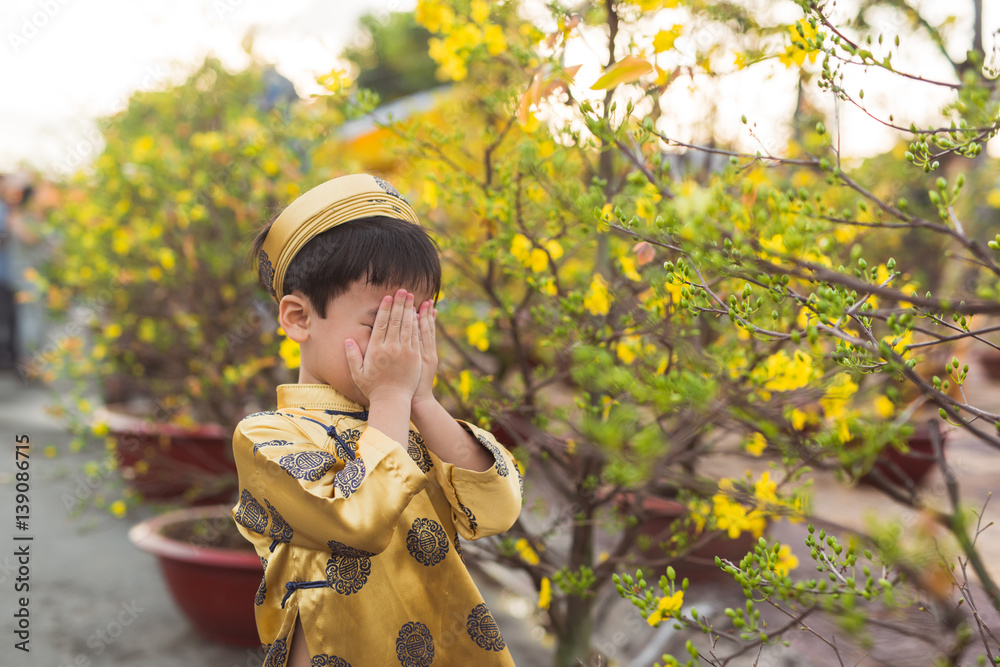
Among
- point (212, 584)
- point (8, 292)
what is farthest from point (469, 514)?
point (8, 292)

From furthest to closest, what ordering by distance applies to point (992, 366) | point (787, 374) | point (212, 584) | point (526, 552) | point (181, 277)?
1. point (992, 366)
2. point (181, 277)
3. point (212, 584)
4. point (526, 552)
5. point (787, 374)

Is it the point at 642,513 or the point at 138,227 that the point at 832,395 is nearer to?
the point at 642,513

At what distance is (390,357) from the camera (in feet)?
3.59

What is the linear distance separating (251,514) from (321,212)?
1.77 ft

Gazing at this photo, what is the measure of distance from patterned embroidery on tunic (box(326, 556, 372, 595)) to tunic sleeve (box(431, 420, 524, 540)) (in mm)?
196

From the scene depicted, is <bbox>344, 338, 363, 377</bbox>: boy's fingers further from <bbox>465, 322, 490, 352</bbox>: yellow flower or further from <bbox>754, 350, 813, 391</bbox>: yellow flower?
<bbox>754, 350, 813, 391</bbox>: yellow flower

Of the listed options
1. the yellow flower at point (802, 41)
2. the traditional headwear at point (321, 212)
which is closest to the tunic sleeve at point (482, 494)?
the traditional headwear at point (321, 212)

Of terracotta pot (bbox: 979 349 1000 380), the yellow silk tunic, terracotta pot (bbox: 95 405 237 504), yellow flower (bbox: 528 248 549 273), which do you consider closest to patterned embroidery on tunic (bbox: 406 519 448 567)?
the yellow silk tunic

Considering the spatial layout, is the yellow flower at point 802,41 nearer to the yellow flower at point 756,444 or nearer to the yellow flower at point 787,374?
the yellow flower at point 787,374

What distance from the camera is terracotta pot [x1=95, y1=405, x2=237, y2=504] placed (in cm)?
354

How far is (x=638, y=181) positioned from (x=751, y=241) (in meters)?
0.29

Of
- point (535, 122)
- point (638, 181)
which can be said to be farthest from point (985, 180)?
point (638, 181)

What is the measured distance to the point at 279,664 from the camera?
1100 mm

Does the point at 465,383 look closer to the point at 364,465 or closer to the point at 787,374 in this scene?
the point at 364,465
